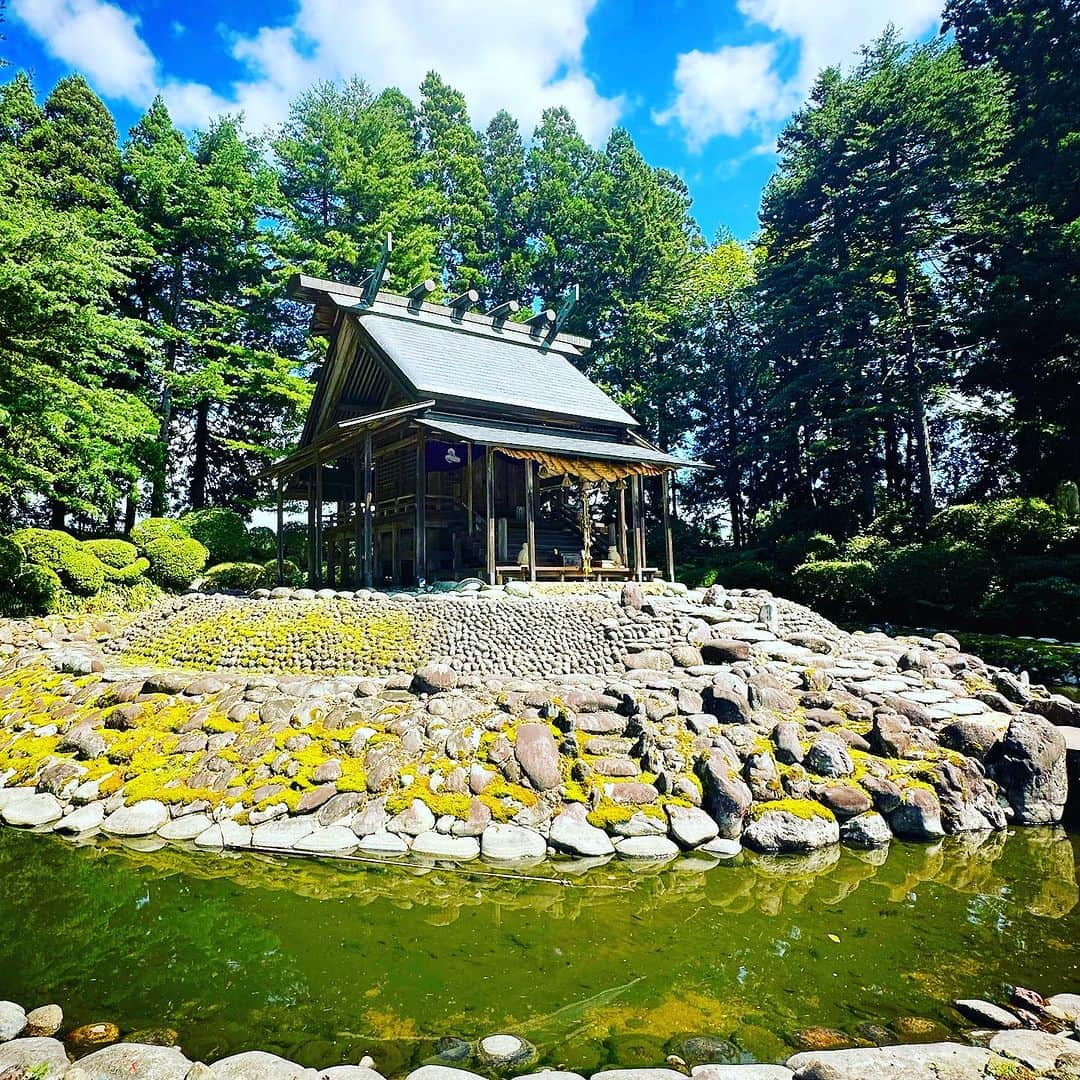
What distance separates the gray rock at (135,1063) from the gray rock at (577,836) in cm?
323

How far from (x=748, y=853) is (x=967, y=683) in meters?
5.59

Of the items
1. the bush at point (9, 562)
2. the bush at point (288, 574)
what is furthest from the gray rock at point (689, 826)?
the bush at point (9, 562)

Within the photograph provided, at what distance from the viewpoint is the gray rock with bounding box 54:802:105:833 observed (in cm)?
623

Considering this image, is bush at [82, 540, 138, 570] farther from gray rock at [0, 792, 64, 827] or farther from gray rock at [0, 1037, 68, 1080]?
gray rock at [0, 1037, 68, 1080]

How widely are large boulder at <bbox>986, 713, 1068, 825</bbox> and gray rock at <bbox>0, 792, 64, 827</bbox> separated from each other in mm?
9566

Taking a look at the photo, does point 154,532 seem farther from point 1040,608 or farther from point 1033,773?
point 1040,608

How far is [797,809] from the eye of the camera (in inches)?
242

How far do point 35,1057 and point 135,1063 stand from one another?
500mm

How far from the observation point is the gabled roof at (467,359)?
14922 millimetres

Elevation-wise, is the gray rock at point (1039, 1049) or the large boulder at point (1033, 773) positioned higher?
the large boulder at point (1033, 773)

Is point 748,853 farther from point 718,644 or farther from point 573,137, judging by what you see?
point 573,137

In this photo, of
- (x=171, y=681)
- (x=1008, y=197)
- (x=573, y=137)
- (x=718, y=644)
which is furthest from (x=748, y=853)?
(x=573, y=137)

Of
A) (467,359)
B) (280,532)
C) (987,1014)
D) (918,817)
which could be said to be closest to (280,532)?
(280,532)

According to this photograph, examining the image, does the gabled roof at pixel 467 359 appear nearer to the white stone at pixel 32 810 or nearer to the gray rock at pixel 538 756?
the gray rock at pixel 538 756
